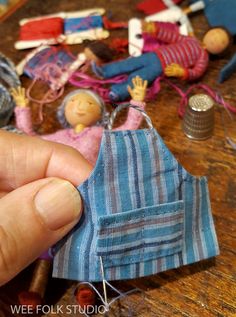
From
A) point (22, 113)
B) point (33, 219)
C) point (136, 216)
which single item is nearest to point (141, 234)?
point (136, 216)

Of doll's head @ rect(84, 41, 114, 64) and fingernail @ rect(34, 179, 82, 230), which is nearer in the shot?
fingernail @ rect(34, 179, 82, 230)

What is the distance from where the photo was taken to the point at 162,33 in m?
0.99

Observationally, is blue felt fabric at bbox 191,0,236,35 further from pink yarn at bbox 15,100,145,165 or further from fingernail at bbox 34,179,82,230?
fingernail at bbox 34,179,82,230

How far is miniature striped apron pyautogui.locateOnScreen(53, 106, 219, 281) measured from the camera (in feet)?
1.87

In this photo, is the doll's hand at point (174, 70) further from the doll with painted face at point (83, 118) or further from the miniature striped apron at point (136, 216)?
the miniature striped apron at point (136, 216)

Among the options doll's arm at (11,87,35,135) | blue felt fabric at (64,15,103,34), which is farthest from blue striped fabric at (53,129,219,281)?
blue felt fabric at (64,15,103,34)

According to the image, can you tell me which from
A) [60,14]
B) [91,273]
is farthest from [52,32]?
[91,273]

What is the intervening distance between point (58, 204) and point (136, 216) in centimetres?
11

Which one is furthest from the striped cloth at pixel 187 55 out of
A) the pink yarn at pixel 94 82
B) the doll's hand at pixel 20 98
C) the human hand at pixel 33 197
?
the human hand at pixel 33 197

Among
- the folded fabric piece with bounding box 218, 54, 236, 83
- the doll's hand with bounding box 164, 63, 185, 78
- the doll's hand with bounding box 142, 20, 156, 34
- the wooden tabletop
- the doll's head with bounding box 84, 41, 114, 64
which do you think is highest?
the doll's hand with bounding box 142, 20, 156, 34

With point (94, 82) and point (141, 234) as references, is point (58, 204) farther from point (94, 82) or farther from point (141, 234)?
point (94, 82)

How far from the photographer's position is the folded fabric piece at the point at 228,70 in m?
0.89

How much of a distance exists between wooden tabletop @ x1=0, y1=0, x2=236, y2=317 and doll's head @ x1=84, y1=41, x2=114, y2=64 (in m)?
0.10

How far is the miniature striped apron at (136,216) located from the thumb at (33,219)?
0.08 ft
